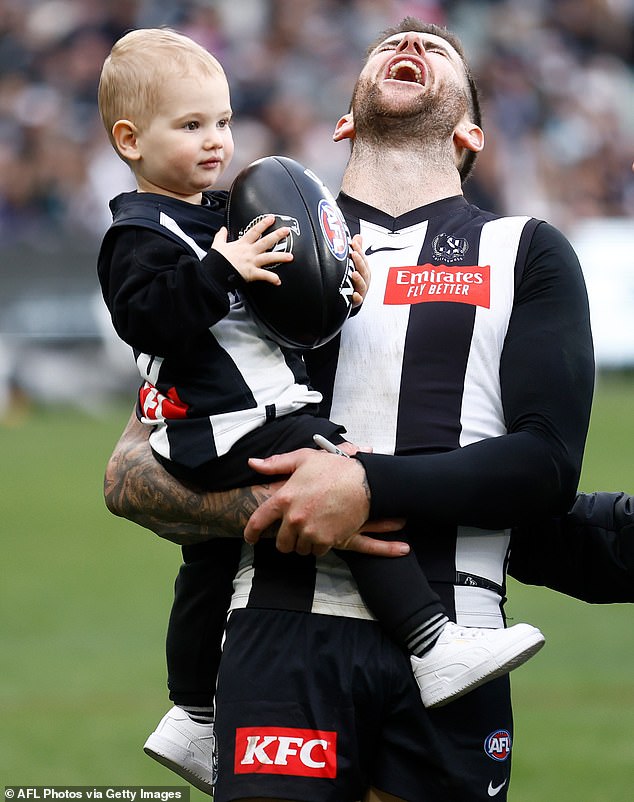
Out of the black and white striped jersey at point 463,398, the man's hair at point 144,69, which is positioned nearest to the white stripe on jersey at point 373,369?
the black and white striped jersey at point 463,398

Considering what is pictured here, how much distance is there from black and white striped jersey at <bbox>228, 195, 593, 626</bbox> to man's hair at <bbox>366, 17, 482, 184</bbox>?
0.39 m

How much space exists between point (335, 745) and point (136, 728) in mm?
3260

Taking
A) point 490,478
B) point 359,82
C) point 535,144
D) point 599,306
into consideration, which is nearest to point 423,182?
point 359,82

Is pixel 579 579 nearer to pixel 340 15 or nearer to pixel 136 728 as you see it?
pixel 136 728

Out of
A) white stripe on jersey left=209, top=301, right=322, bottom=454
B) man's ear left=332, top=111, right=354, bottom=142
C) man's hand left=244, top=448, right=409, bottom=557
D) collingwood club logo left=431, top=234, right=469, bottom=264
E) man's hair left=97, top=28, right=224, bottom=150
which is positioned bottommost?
man's hand left=244, top=448, right=409, bottom=557

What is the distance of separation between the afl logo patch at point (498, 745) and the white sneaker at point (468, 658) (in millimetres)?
189

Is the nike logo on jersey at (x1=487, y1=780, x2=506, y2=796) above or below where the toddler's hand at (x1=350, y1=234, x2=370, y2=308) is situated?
below

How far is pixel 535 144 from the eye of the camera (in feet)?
56.8

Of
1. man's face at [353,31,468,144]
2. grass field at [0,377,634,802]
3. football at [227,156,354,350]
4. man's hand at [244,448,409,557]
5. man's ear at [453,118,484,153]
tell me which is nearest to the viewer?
man's hand at [244,448,409,557]

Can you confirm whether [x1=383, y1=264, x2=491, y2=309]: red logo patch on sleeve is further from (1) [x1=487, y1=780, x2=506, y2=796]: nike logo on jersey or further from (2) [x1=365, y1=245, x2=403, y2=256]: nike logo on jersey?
(1) [x1=487, y1=780, x2=506, y2=796]: nike logo on jersey

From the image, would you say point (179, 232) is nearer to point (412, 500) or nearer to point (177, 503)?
point (177, 503)

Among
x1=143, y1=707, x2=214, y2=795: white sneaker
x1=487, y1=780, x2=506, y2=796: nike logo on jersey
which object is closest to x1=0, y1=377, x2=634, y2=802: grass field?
x1=143, y1=707, x2=214, y2=795: white sneaker

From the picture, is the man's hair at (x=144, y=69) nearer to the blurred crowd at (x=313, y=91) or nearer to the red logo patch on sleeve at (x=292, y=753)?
the red logo patch on sleeve at (x=292, y=753)

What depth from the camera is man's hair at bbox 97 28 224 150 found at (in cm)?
303
